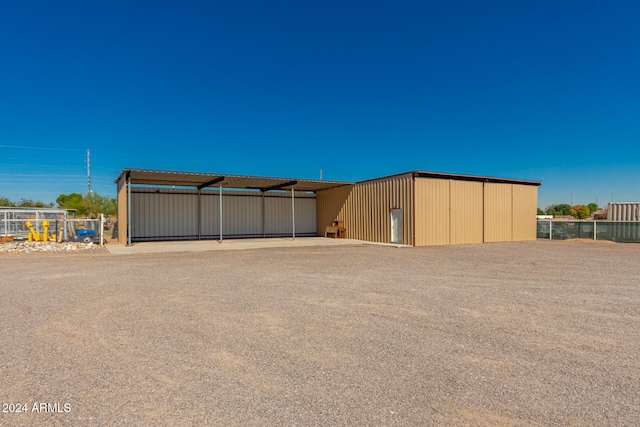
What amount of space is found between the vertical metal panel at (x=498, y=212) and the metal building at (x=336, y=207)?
6 centimetres

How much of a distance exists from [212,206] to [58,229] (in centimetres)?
850

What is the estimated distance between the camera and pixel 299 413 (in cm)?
295

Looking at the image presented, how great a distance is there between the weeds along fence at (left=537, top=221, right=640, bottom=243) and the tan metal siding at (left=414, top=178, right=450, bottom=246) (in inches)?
385

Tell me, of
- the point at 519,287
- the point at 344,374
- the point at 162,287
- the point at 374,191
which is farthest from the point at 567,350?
the point at 374,191

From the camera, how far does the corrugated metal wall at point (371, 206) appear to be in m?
19.3

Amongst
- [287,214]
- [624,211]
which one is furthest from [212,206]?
[624,211]

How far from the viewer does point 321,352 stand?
4266 mm

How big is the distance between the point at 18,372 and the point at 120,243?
1821 centimetres

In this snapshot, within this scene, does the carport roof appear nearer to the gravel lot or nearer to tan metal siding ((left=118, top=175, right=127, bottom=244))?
tan metal siding ((left=118, top=175, right=127, bottom=244))

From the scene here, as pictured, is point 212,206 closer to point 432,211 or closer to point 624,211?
point 432,211

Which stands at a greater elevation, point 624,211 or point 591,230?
point 624,211

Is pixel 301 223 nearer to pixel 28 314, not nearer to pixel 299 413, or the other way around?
pixel 28 314

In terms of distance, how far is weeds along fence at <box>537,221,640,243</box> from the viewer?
21.8 m

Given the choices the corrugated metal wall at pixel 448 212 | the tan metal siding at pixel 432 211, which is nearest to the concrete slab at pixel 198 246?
the tan metal siding at pixel 432 211
